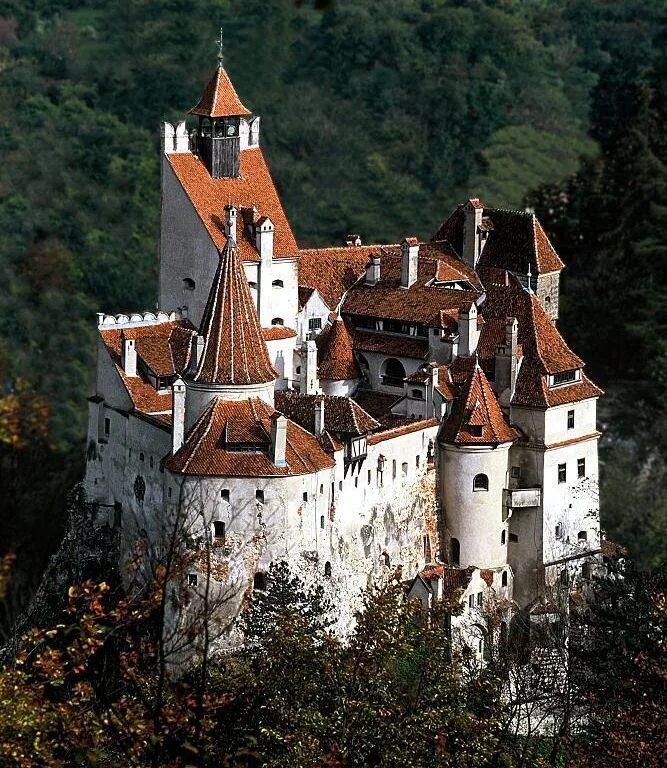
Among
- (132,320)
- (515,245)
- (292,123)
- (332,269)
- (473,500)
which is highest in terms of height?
(292,123)

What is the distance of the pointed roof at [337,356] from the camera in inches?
3061

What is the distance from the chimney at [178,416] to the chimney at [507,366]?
36.7 ft

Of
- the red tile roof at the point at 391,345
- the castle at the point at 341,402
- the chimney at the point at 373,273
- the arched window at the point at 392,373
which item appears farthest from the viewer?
the chimney at the point at 373,273

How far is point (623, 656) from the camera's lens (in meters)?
68.4

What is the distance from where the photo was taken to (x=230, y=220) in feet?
239

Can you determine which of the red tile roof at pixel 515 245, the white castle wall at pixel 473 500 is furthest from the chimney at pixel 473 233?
the white castle wall at pixel 473 500

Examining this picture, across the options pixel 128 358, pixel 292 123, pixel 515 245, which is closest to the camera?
pixel 128 358

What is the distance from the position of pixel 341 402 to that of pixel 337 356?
5863mm

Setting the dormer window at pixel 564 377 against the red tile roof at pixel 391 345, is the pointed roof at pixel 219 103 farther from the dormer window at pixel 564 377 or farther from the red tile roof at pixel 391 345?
the dormer window at pixel 564 377

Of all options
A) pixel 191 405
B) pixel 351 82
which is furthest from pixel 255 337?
pixel 351 82

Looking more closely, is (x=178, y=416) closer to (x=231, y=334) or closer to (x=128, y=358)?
(x=231, y=334)

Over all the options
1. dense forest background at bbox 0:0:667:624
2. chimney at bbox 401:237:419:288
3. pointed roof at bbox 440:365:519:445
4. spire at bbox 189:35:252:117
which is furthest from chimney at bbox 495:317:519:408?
dense forest background at bbox 0:0:667:624

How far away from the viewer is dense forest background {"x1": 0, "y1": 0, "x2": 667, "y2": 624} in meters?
125

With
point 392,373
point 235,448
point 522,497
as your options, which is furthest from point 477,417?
point 235,448
